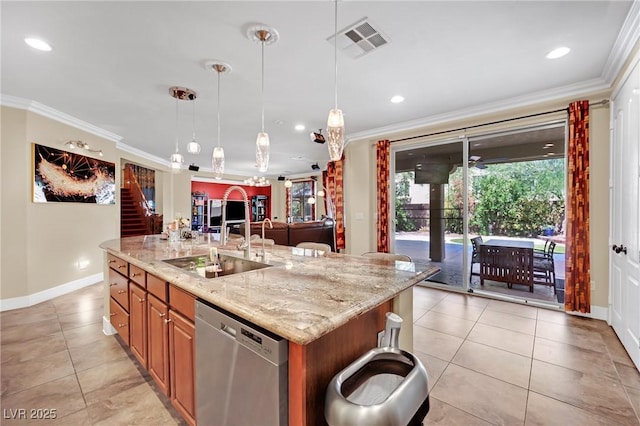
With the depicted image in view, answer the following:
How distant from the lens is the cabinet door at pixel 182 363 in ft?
4.67

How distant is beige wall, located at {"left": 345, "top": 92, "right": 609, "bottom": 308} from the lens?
3021 mm

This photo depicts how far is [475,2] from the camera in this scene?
6.09 feet

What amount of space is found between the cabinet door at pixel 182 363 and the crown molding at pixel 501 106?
4.13 meters

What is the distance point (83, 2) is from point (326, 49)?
1.74 m

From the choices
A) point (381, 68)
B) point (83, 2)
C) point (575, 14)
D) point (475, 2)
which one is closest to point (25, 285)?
point (83, 2)

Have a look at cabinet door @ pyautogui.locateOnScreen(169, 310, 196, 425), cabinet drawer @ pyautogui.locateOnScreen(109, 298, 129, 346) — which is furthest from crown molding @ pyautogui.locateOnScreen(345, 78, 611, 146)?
cabinet drawer @ pyautogui.locateOnScreen(109, 298, 129, 346)

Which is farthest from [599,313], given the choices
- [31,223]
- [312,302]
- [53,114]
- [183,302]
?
[53,114]

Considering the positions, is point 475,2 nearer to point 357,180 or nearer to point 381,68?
point 381,68

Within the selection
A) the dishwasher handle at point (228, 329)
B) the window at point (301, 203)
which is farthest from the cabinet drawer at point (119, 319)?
the window at point (301, 203)

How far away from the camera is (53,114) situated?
379 cm

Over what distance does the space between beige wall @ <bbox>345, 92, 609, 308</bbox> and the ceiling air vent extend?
2291 mm

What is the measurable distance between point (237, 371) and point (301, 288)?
0.43 metres

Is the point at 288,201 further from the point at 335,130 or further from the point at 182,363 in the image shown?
the point at 182,363

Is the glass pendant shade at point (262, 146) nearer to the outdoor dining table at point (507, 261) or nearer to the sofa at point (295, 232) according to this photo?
the sofa at point (295, 232)
